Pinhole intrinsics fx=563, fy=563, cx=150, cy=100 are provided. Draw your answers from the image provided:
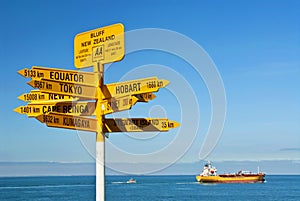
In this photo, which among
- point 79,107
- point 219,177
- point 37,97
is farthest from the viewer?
point 219,177

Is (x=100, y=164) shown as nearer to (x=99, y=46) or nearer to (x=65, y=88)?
(x=65, y=88)

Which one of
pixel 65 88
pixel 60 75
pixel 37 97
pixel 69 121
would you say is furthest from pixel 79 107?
pixel 37 97

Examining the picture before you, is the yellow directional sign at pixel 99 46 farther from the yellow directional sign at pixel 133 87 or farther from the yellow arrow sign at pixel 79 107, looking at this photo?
the yellow arrow sign at pixel 79 107

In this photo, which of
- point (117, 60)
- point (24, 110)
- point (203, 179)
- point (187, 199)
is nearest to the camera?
point (117, 60)

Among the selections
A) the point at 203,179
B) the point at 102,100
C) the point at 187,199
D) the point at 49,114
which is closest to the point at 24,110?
the point at 49,114

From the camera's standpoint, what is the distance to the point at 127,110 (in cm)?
647

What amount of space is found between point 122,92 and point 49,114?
873 mm

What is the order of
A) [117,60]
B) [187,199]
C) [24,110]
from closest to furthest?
[117,60]
[24,110]
[187,199]

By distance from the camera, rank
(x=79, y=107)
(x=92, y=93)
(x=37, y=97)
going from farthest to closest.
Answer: (x=37, y=97), (x=79, y=107), (x=92, y=93)

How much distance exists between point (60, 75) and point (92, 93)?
0.42 meters

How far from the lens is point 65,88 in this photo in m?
6.48

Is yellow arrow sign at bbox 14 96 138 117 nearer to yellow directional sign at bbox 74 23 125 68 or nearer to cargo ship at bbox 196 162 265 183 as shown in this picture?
yellow directional sign at bbox 74 23 125 68

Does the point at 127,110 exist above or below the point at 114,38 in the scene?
below

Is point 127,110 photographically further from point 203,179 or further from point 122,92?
point 203,179
